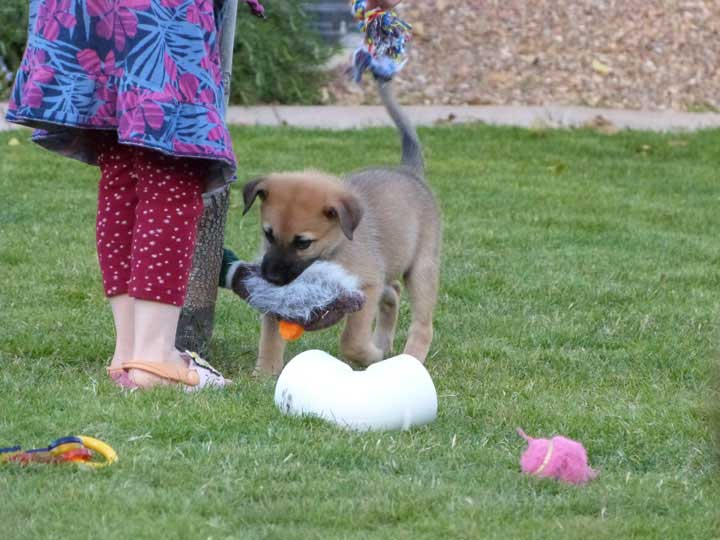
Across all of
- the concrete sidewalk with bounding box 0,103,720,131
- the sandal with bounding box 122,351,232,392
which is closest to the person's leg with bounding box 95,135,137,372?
the sandal with bounding box 122,351,232,392

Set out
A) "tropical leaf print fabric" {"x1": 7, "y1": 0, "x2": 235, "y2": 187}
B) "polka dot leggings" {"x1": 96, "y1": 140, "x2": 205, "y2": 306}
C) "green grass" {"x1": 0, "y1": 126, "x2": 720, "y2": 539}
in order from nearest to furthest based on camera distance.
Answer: "green grass" {"x1": 0, "y1": 126, "x2": 720, "y2": 539}, "tropical leaf print fabric" {"x1": 7, "y1": 0, "x2": 235, "y2": 187}, "polka dot leggings" {"x1": 96, "y1": 140, "x2": 205, "y2": 306}

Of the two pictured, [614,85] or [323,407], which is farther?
[614,85]

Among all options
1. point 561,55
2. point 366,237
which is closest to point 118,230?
point 366,237

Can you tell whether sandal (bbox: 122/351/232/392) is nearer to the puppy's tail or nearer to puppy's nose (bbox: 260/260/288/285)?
puppy's nose (bbox: 260/260/288/285)

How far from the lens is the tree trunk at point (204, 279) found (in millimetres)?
5004

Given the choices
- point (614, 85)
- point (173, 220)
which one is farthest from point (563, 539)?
point (614, 85)

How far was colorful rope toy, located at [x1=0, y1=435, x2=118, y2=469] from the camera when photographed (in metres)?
3.54

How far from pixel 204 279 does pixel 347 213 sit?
64 cm

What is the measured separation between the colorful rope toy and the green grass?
0.16 ft

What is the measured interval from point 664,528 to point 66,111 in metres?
2.14

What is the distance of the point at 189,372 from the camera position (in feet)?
14.7

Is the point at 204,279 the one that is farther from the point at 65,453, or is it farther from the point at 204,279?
the point at 65,453

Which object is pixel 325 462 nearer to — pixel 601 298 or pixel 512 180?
pixel 601 298

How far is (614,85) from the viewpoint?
1266 cm
